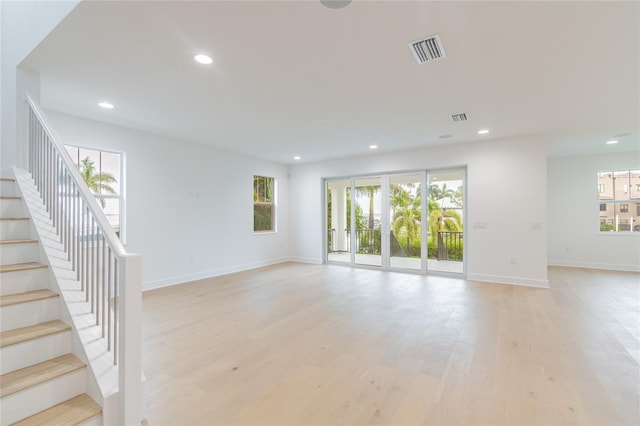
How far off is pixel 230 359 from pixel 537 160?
589cm

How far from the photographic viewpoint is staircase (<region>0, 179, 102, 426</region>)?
1.56 meters

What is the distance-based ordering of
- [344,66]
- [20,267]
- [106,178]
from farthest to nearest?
1. [106,178]
2. [344,66]
3. [20,267]

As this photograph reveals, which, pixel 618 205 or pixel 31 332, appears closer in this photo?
pixel 31 332

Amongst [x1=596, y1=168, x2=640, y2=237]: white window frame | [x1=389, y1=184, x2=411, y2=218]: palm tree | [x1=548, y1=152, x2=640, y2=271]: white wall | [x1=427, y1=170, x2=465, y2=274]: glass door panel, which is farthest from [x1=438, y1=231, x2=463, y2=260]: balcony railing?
[x1=596, y1=168, x2=640, y2=237]: white window frame

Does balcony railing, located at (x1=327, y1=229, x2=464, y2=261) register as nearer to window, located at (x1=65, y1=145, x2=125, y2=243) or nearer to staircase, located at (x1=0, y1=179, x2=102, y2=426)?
window, located at (x1=65, y1=145, x2=125, y2=243)

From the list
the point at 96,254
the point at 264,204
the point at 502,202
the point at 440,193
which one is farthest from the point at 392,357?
the point at 264,204

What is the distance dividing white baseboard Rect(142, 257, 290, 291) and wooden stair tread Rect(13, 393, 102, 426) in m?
3.64

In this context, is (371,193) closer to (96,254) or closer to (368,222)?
(368,222)

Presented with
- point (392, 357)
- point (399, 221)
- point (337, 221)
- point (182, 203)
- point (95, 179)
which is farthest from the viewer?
point (337, 221)

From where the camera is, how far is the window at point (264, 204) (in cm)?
736

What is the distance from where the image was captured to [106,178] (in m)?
4.68

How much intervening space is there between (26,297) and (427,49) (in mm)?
3623

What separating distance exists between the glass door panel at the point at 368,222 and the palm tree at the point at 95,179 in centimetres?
513

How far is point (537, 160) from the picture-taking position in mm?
5254
